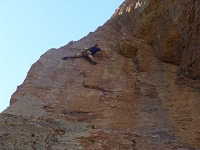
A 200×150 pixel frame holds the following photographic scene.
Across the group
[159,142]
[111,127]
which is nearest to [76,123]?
[111,127]

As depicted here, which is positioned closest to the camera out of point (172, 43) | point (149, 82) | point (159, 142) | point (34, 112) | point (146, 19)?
point (159, 142)

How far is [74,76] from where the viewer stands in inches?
588

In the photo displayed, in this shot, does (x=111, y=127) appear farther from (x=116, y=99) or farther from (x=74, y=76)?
(x=74, y=76)

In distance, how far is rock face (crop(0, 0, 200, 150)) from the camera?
366 inches

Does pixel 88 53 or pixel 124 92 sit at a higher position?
pixel 88 53

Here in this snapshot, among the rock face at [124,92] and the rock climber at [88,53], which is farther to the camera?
the rock climber at [88,53]

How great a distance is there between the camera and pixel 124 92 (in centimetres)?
1387

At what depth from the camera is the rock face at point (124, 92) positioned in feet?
30.5

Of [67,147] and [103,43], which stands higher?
[103,43]

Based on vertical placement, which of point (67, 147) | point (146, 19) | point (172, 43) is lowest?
point (67, 147)

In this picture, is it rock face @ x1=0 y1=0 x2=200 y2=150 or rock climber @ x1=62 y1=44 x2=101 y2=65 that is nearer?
rock face @ x1=0 y1=0 x2=200 y2=150

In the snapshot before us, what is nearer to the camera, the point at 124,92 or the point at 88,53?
the point at 124,92

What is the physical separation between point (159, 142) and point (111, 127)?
210cm

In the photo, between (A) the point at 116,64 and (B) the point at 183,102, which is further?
(A) the point at 116,64
